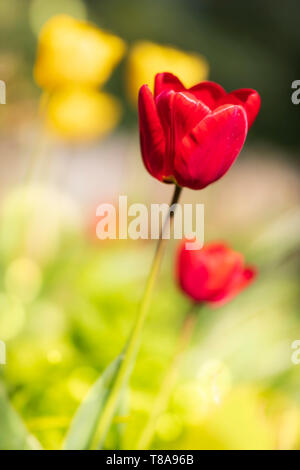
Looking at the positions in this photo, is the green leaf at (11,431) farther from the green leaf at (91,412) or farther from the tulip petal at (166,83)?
the tulip petal at (166,83)

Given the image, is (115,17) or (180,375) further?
(115,17)

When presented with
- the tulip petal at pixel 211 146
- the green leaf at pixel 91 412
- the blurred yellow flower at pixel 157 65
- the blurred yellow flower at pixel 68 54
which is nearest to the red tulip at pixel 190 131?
the tulip petal at pixel 211 146

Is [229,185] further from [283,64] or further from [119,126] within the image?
[283,64]

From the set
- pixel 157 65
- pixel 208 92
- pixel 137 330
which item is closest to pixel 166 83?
pixel 208 92

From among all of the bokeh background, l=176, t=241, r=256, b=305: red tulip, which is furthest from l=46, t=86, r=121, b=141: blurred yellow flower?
l=176, t=241, r=256, b=305: red tulip

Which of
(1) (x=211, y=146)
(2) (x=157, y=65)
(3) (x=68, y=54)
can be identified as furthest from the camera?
(2) (x=157, y=65)

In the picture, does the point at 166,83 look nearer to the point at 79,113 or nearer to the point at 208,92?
the point at 208,92

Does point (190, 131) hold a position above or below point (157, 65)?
below

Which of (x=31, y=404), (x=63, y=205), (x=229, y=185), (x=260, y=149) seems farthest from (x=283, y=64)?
(x=31, y=404)
